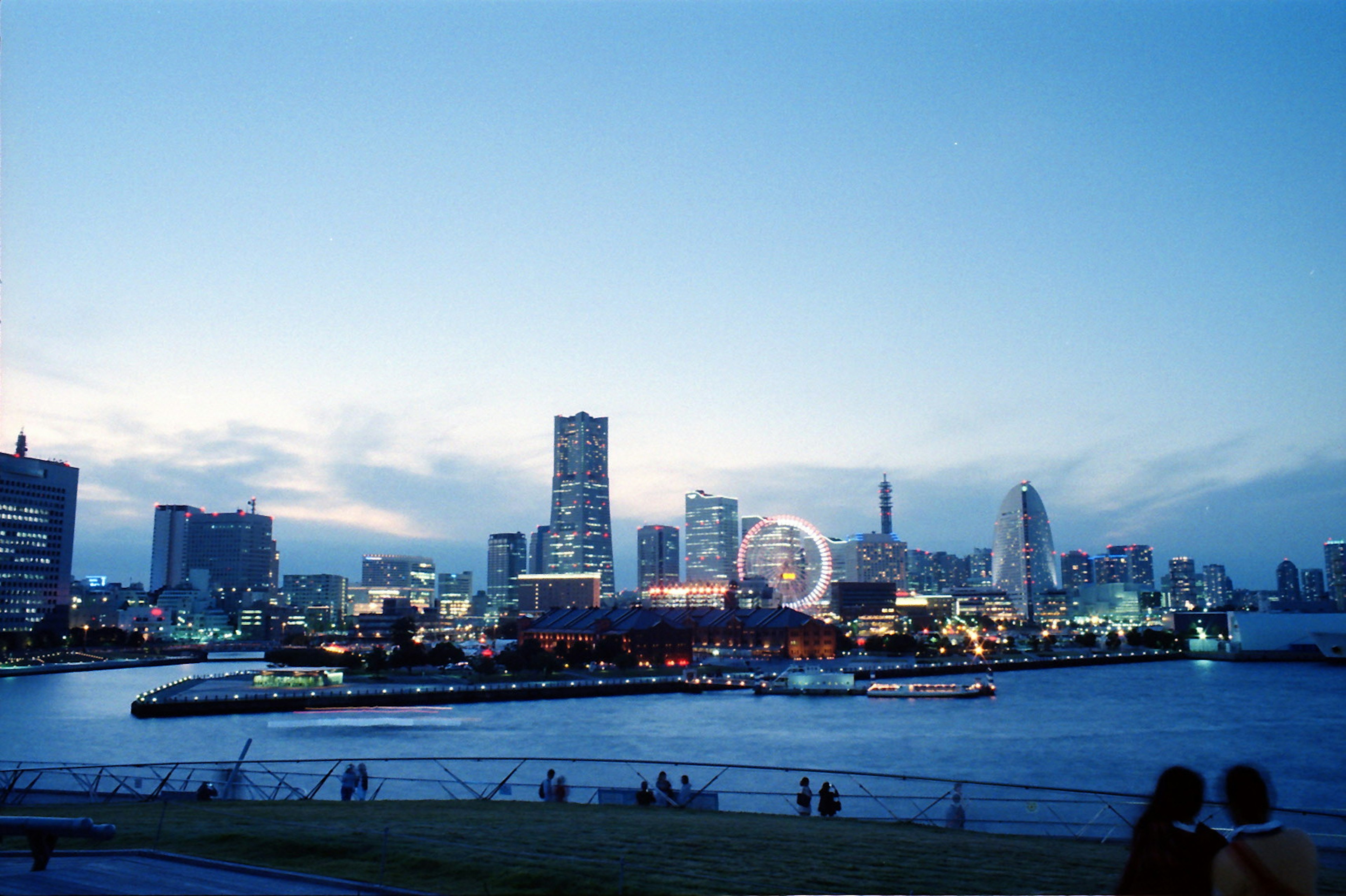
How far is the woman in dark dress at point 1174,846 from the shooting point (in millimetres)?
4676

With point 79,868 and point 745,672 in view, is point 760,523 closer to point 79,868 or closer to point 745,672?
point 745,672

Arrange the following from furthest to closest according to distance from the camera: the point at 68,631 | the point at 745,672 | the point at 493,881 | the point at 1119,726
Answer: the point at 68,631 → the point at 745,672 → the point at 1119,726 → the point at 493,881

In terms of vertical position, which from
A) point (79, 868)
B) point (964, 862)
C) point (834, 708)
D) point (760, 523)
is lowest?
point (834, 708)

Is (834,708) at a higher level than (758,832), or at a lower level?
lower

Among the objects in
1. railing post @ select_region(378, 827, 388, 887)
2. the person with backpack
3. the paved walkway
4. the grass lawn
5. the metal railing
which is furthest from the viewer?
the metal railing

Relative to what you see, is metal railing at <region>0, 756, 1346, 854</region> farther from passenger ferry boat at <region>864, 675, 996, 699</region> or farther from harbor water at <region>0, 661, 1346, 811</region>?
passenger ferry boat at <region>864, 675, 996, 699</region>

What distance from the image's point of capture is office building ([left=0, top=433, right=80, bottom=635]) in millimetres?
163250

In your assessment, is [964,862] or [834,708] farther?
[834,708]

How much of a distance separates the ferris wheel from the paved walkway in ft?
512

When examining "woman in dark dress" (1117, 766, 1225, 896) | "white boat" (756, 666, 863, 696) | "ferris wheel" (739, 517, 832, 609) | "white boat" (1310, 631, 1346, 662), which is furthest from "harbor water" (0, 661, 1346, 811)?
"ferris wheel" (739, 517, 832, 609)

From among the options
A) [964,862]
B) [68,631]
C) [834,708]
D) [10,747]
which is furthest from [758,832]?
[68,631]

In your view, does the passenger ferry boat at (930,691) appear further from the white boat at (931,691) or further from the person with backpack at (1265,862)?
the person with backpack at (1265,862)

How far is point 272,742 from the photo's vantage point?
2489 inches

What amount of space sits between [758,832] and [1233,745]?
57687 mm
